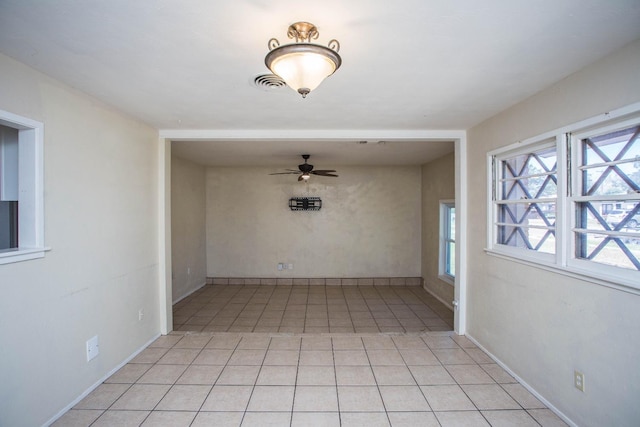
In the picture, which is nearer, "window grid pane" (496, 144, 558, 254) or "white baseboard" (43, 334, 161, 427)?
"white baseboard" (43, 334, 161, 427)

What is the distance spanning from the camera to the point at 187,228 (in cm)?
554

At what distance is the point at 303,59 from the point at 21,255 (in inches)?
80.9

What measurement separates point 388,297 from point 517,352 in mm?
2848

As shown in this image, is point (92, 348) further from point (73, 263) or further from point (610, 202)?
point (610, 202)

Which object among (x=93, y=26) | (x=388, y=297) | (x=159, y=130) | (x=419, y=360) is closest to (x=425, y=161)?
(x=388, y=297)

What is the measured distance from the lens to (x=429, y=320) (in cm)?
427

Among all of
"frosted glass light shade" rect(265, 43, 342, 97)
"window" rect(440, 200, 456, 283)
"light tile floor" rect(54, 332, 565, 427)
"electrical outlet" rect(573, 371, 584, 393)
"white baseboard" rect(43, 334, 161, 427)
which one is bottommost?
"light tile floor" rect(54, 332, 565, 427)

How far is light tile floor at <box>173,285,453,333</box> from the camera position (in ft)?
13.2

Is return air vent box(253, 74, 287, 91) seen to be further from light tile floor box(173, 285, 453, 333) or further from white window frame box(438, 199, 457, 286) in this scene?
white window frame box(438, 199, 457, 286)

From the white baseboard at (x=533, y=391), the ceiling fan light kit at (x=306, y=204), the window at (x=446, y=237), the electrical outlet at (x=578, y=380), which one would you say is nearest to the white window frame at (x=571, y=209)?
the electrical outlet at (x=578, y=380)

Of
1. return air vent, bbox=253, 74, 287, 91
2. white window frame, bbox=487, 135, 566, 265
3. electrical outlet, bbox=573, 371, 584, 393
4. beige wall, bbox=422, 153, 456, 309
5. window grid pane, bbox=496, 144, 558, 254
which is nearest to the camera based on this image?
electrical outlet, bbox=573, 371, 584, 393

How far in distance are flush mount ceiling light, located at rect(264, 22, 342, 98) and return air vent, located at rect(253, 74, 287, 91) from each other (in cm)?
57

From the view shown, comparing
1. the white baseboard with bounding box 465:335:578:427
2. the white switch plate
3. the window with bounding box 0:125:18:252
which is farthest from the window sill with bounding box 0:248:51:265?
the white baseboard with bounding box 465:335:578:427

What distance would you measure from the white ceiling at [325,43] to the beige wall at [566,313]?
0.16 meters
